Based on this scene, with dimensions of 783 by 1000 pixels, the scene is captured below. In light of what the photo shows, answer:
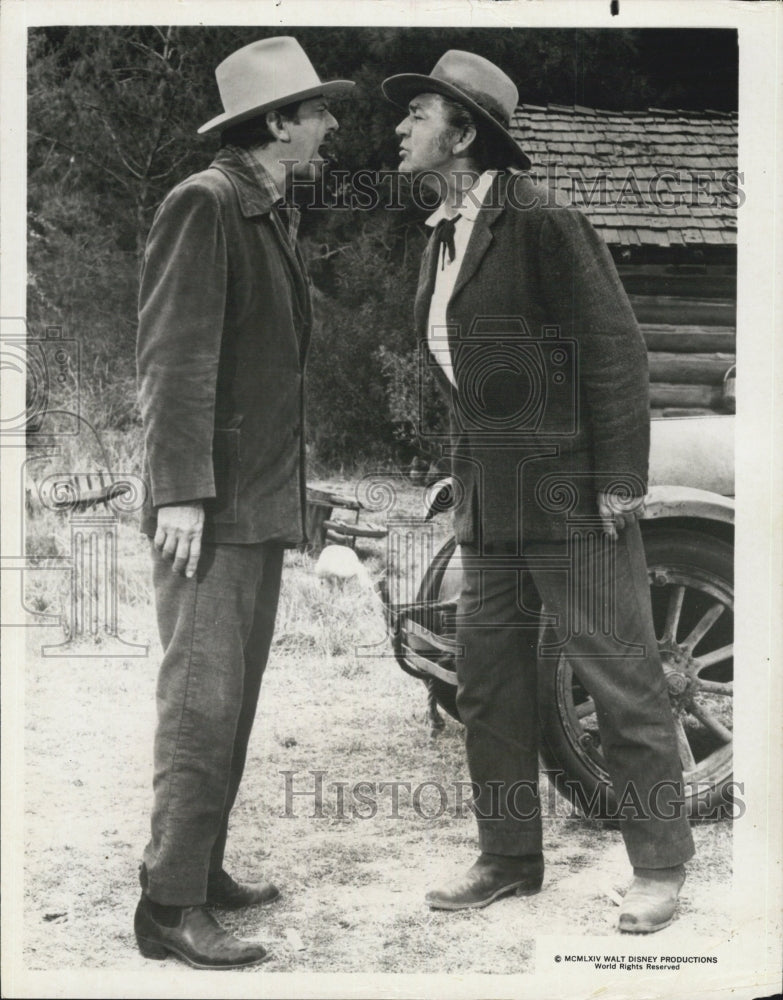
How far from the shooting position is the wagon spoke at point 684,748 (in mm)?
3254

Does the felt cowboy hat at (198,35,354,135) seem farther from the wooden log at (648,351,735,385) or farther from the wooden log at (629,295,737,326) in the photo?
the wooden log at (648,351,735,385)

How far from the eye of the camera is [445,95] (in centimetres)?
309

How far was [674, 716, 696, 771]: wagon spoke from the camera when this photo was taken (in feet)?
10.7

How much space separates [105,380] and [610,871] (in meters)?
2.17

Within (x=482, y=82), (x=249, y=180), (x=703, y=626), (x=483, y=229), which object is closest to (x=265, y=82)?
(x=249, y=180)

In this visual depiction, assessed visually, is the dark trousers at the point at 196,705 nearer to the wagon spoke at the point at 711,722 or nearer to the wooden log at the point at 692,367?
the wagon spoke at the point at 711,722

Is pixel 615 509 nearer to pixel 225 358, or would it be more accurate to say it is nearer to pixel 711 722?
pixel 711 722

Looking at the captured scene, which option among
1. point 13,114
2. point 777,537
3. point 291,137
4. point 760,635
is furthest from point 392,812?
point 13,114

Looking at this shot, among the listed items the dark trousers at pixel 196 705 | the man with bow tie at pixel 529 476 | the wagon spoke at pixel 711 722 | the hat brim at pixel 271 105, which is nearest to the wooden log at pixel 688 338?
the man with bow tie at pixel 529 476

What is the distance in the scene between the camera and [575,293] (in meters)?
3.00

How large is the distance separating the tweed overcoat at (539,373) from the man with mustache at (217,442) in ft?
1.66

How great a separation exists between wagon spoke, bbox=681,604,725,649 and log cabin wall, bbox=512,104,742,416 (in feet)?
3.14

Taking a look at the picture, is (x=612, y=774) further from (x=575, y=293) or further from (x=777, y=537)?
(x=575, y=293)

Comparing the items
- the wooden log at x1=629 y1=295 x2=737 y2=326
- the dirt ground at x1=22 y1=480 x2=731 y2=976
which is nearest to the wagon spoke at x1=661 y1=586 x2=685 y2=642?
the dirt ground at x1=22 y1=480 x2=731 y2=976
